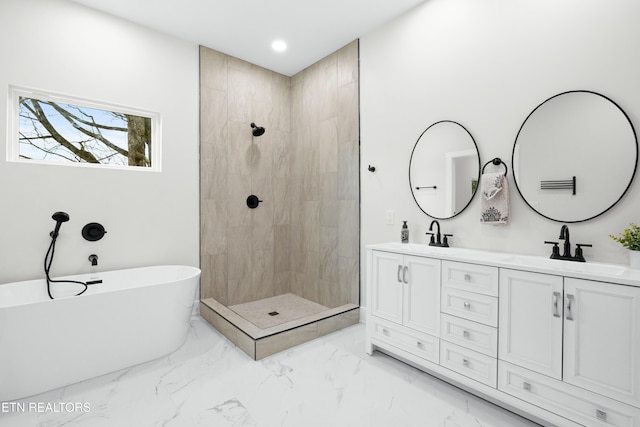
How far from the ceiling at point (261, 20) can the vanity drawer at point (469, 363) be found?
2.71 metres

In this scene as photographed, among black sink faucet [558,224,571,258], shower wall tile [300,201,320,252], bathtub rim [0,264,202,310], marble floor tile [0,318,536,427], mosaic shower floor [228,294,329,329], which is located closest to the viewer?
marble floor tile [0,318,536,427]

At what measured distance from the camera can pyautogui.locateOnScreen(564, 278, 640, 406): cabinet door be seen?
4.26ft

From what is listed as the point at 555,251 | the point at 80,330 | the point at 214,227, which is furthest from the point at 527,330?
the point at 214,227

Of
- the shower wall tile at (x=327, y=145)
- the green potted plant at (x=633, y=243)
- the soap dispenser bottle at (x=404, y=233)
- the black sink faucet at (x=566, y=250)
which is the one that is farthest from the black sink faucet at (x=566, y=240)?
the shower wall tile at (x=327, y=145)

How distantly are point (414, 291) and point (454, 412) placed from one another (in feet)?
2.32

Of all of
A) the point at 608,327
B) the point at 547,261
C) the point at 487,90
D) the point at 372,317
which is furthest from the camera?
the point at 372,317

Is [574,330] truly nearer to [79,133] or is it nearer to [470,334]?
[470,334]

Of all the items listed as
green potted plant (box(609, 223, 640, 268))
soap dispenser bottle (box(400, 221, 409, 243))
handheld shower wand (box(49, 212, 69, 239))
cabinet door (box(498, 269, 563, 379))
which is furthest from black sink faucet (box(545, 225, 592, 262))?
handheld shower wand (box(49, 212, 69, 239))

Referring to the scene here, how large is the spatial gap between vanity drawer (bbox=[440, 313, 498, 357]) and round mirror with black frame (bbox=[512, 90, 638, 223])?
813mm

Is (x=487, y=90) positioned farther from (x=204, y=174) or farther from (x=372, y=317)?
(x=204, y=174)

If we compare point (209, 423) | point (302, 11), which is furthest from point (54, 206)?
point (302, 11)

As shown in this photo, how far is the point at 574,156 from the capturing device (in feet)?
5.89

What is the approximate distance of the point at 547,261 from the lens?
1758 mm

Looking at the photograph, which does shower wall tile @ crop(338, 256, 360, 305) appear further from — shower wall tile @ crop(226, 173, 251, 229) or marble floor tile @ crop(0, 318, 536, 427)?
shower wall tile @ crop(226, 173, 251, 229)
